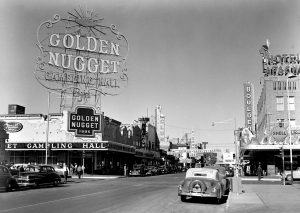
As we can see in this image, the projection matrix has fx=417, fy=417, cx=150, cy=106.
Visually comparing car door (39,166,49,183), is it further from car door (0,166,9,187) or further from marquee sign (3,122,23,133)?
marquee sign (3,122,23,133)

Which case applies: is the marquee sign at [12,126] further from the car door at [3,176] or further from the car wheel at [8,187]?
the car wheel at [8,187]

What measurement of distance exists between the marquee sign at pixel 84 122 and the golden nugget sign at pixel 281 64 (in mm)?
25919

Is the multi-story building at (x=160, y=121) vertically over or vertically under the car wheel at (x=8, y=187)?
over

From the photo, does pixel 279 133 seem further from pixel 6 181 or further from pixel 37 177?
pixel 6 181

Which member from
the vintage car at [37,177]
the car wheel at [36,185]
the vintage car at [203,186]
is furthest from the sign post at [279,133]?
the vintage car at [203,186]

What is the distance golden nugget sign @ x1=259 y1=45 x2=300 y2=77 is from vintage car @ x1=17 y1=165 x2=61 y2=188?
40.1m

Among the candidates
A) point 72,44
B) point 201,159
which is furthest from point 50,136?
point 201,159

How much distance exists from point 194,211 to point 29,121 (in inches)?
1798

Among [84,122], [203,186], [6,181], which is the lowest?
[6,181]

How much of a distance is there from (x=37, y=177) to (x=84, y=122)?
2474 cm

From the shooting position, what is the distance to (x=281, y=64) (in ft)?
200

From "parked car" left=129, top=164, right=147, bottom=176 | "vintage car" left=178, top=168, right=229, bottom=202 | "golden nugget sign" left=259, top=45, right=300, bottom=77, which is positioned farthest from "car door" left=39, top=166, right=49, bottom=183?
"golden nugget sign" left=259, top=45, right=300, bottom=77

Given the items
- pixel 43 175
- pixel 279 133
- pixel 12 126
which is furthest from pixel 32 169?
pixel 279 133

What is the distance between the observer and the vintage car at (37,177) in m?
26.9
